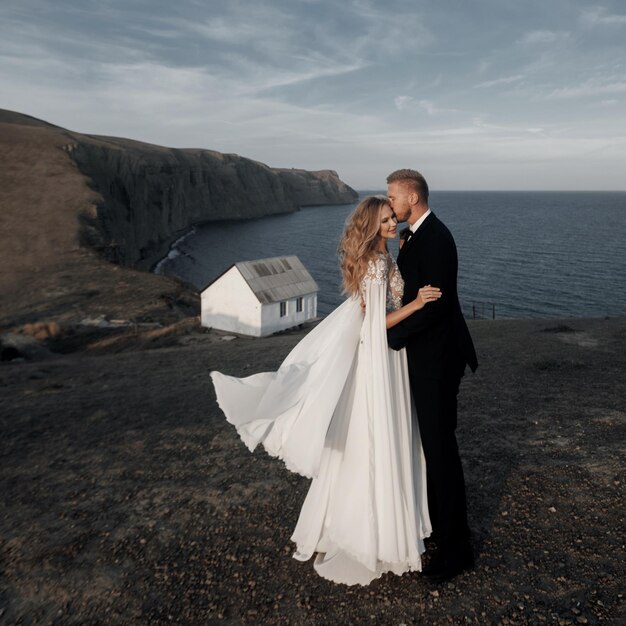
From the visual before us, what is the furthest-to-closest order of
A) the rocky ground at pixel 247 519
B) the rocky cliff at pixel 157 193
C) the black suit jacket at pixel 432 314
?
the rocky cliff at pixel 157 193, the rocky ground at pixel 247 519, the black suit jacket at pixel 432 314

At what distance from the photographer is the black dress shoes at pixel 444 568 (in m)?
4.55

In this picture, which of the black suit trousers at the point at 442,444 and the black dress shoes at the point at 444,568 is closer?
the black suit trousers at the point at 442,444

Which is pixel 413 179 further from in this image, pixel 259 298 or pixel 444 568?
pixel 259 298

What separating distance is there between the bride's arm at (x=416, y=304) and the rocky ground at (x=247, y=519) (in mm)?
2292

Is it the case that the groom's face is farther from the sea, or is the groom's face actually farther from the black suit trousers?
the sea

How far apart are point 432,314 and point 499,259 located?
81.5 meters

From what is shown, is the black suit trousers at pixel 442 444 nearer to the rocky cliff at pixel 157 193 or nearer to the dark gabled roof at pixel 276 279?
the dark gabled roof at pixel 276 279

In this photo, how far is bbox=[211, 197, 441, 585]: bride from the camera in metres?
4.22

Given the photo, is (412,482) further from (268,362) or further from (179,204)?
(179,204)

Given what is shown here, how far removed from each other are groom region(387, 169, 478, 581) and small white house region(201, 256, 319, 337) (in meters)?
28.2

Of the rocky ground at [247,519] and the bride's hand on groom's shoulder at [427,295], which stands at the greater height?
the bride's hand on groom's shoulder at [427,295]

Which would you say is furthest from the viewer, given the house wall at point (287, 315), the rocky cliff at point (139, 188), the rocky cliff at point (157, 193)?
the rocky cliff at point (157, 193)

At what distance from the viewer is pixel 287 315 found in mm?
34406

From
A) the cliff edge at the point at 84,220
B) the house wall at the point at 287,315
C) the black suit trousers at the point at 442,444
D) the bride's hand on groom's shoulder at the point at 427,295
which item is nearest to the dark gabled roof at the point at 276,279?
the house wall at the point at 287,315
